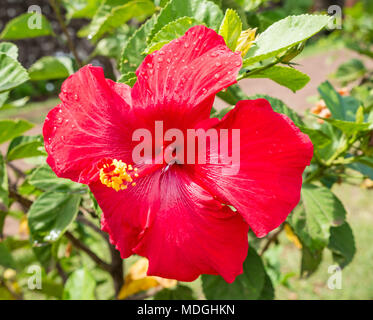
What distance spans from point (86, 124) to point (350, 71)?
2014 mm

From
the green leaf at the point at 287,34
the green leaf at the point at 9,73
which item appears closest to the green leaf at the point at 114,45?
the green leaf at the point at 9,73

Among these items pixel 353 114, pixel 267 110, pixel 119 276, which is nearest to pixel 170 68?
pixel 267 110

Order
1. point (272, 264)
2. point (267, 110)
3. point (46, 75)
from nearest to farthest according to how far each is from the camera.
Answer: point (267, 110)
point (46, 75)
point (272, 264)

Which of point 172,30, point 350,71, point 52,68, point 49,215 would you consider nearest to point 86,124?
point 172,30

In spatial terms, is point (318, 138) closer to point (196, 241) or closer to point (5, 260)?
point (196, 241)

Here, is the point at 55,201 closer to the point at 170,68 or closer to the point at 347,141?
the point at 170,68

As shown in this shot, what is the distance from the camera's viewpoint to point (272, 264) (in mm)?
1884

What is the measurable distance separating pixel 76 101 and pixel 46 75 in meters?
0.72

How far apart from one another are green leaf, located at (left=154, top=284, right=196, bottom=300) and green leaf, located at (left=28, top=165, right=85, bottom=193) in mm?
567

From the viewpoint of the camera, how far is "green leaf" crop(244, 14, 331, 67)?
614mm

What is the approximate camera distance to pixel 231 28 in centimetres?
67

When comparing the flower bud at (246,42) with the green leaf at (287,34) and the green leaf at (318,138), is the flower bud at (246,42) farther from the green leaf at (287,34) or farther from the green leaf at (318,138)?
the green leaf at (318,138)

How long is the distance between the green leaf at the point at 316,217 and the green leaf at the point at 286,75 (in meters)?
0.39

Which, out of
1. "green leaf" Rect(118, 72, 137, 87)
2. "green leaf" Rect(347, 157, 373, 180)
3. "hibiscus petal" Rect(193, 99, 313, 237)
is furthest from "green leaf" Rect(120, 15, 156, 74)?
"green leaf" Rect(347, 157, 373, 180)
